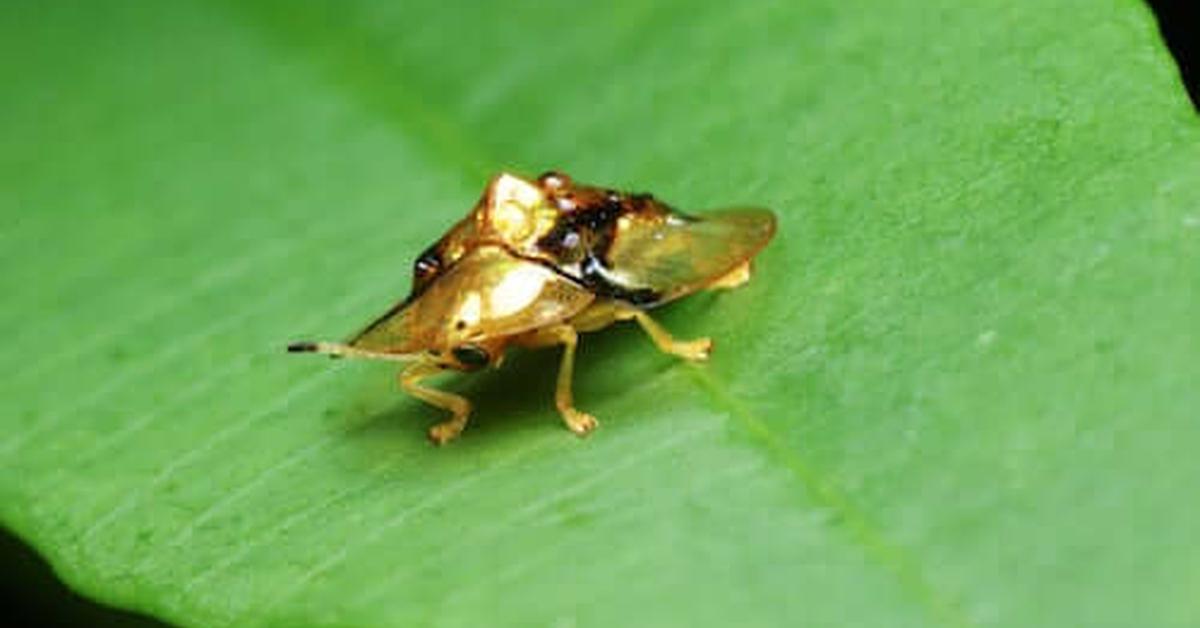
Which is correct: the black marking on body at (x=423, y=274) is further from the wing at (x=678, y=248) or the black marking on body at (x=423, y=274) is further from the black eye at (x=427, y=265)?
the wing at (x=678, y=248)

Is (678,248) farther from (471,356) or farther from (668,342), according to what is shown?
(471,356)

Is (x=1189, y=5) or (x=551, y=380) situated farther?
(x=1189, y=5)

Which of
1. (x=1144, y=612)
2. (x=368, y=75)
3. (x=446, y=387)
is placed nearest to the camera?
(x=1144, y=612)

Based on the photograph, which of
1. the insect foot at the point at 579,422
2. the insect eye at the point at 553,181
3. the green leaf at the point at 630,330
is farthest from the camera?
the insect eye at the point at 553,181

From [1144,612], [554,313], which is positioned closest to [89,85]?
[554,313]

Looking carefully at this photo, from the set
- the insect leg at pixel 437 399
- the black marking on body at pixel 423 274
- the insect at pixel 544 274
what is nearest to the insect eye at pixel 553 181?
the insect at pixel 544 274

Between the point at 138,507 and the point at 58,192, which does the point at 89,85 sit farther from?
the point at 138,507
